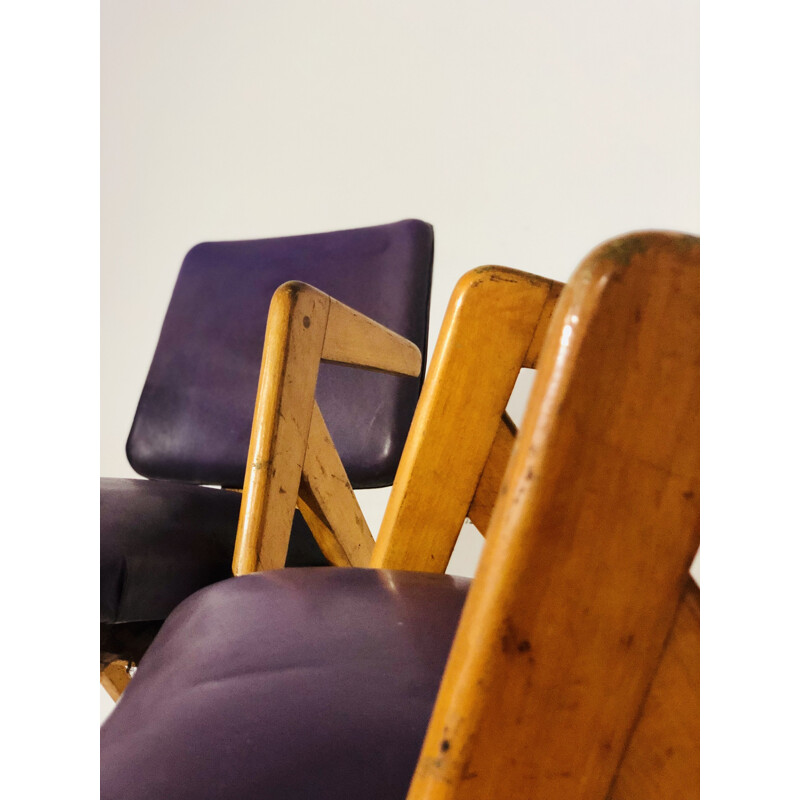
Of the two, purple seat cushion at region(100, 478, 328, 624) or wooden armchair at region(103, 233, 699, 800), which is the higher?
wooden armchair at region(103, 233, 699, 800)

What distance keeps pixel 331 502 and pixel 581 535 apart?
1.69 feet

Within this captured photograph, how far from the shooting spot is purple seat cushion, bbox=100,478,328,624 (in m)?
0.63

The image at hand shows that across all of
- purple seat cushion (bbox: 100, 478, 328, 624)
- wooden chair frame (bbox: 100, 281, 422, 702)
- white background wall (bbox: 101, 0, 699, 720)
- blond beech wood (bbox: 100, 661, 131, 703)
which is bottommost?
blond beech wood (bbox: 100, 661, 131, 703)

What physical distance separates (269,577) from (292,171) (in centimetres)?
147

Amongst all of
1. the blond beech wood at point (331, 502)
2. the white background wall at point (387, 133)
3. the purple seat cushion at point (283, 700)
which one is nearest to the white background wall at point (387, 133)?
the white background wall at point (387, 133)

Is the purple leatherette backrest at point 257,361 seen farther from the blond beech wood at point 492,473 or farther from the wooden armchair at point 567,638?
the wooden armchair at point 567,638

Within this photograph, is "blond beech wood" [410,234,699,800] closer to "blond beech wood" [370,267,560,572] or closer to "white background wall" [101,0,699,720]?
Answer: "blond beech wood" [370,267,560,572]

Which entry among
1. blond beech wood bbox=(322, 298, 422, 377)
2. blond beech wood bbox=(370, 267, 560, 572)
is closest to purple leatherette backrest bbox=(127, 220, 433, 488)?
blond beech wood bbox=(322, 298, 422, 377)

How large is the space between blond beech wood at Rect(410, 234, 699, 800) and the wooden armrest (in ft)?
1.35

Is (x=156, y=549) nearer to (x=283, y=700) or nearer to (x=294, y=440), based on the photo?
(x=294, y=440)

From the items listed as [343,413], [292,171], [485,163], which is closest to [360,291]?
[343,413]

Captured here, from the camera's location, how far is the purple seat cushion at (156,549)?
629 mm

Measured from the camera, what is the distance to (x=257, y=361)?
115cm
